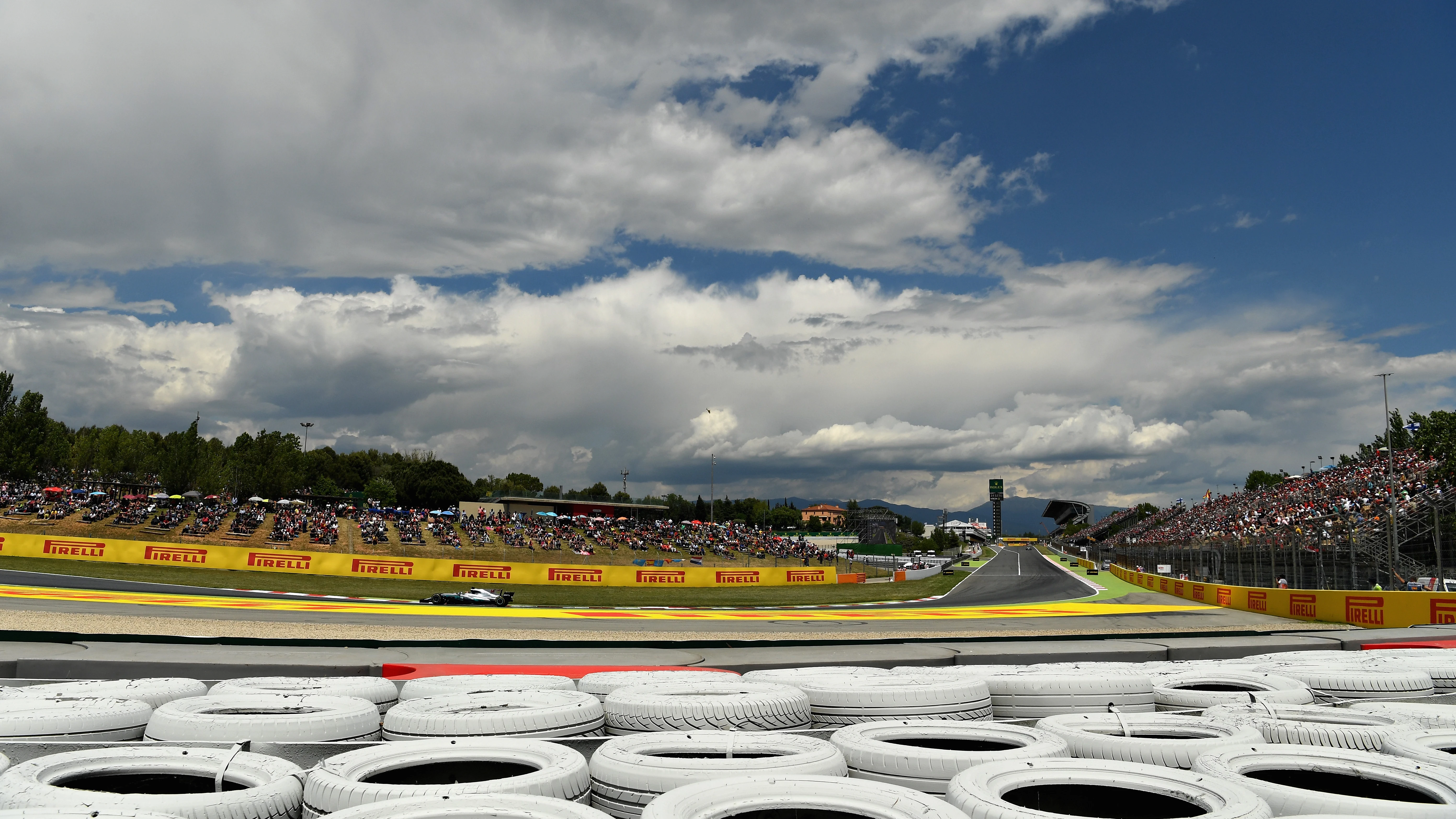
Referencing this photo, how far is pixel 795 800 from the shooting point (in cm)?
326

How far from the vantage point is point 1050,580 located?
57781 mm

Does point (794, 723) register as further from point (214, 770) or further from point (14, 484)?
point (14, 484)

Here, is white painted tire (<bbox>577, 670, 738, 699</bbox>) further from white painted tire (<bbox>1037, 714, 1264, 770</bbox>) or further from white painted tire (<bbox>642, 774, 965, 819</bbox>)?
white painted tire (<bbox>642, 774, 965, 819</bbox>)

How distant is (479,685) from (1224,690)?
667 cm

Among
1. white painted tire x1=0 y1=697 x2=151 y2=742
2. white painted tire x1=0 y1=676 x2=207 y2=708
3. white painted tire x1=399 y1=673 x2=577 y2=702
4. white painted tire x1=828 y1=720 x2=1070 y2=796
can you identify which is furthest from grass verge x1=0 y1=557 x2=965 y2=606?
white painted tire x1=828 y1=720 x2=1070 y2=796

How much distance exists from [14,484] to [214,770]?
9170 cm

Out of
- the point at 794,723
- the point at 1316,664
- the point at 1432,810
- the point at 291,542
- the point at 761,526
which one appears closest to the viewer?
the point at 1432,810

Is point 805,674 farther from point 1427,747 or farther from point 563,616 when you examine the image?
point 563,616

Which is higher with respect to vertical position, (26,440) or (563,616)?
(26,440)

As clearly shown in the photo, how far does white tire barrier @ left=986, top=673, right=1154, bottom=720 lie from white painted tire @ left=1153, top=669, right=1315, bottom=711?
0.18 m

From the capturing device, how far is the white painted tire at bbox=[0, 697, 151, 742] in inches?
192

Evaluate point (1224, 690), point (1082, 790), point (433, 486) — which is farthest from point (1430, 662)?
point (433, 486)

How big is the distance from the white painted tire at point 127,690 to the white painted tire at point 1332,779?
6717 millimetres

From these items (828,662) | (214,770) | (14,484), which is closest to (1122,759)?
(214,770)
